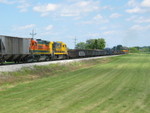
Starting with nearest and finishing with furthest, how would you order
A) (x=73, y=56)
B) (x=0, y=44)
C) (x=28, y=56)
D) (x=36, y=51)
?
(x=0, y=44) < (x=28, y=56) < (x=36, y=51) < (x=73, y=56)

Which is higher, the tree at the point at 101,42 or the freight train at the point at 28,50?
the tree at the point at 101,42

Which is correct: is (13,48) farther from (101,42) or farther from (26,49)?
(101,42)

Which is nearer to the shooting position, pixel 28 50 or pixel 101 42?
pixel 28 50

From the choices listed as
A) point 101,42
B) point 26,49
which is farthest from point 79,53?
point 101,42

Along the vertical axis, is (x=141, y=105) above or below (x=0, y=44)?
below

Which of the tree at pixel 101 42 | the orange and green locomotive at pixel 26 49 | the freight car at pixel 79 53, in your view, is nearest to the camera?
the orange and green locomotive at pixel 26 49

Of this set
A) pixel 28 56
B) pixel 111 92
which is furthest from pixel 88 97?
pixel 28 56

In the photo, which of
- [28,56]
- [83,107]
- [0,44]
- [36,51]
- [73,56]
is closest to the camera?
[83,107]

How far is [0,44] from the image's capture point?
26.2 m

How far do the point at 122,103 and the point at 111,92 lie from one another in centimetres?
281

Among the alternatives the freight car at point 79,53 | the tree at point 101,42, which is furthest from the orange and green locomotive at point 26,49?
Answer: the tree at point 101,42

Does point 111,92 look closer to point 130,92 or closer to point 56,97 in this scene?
point 130,92

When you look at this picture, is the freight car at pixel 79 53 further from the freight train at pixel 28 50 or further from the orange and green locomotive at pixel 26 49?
the orange and green locomotive at pixel 26 49

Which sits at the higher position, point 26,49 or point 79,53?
point 26,49
